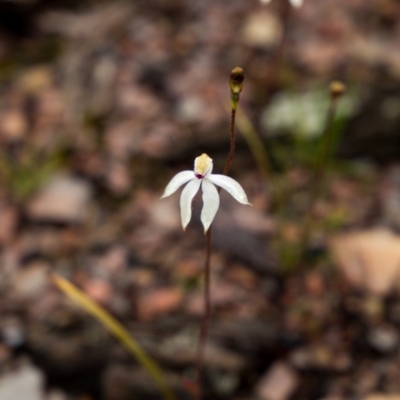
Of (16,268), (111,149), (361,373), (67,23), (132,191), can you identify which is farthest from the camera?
(67,23)

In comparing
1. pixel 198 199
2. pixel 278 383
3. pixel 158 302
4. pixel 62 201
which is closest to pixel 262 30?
pixel 198 199

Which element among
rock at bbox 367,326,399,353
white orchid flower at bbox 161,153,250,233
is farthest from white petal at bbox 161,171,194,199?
rock at bbox 367,326,399,353

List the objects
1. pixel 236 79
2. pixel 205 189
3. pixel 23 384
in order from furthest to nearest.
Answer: pixel 23 384 → pixel 205 189 → pixel 236 79

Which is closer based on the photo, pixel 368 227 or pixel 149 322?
pixel 149 322

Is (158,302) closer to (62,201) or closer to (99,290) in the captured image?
(99,290)

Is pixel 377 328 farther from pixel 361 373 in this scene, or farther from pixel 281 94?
pixel 281 94

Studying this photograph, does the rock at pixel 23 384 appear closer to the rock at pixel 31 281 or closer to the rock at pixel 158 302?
the rock at pixel 31 281

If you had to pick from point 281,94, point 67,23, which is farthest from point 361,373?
point 67,23
